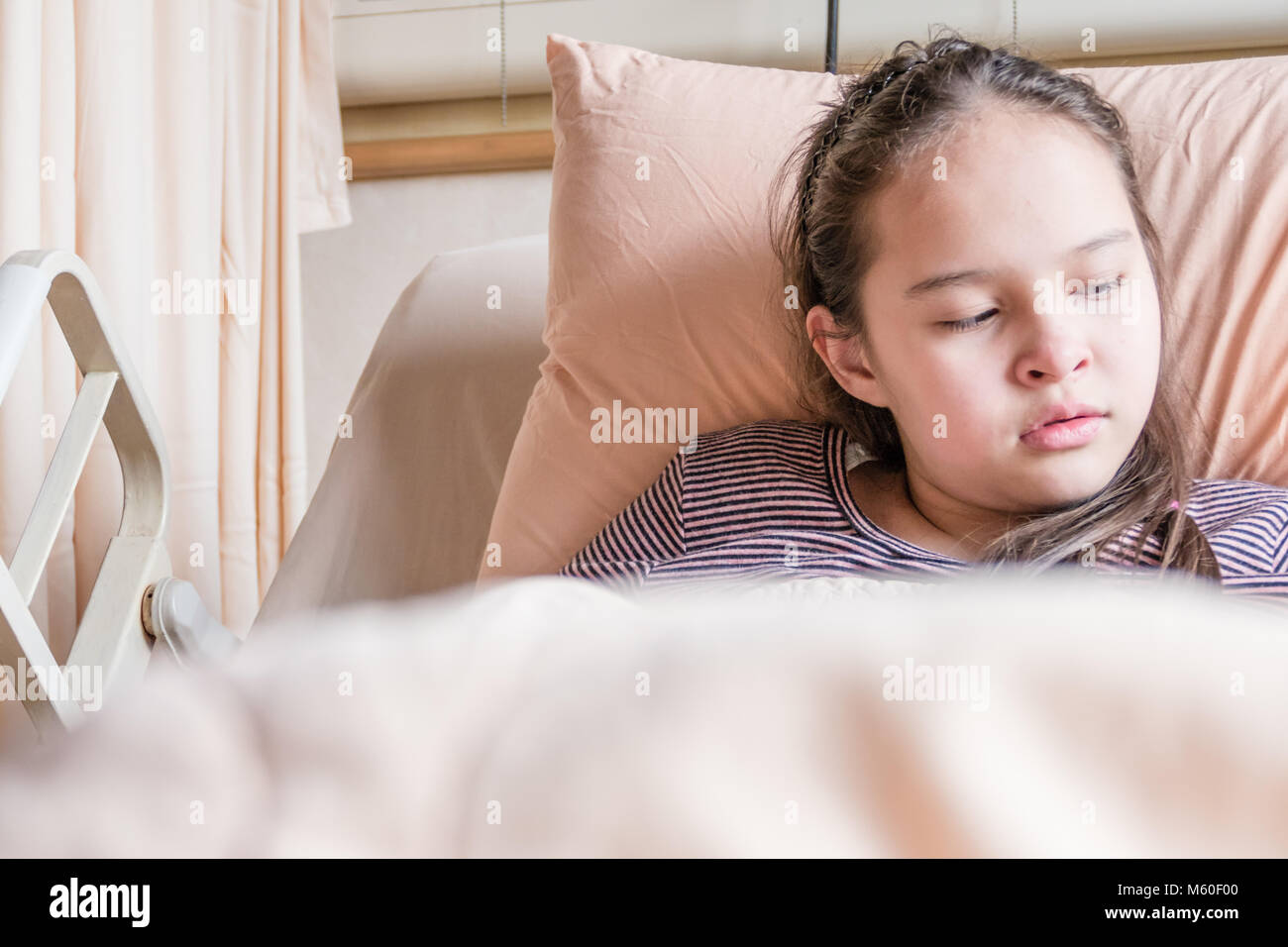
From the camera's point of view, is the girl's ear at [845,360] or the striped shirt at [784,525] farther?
the girl's ear at [845,360]

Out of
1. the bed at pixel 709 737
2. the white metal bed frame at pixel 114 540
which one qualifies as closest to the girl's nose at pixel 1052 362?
the bed at pixel 709 737

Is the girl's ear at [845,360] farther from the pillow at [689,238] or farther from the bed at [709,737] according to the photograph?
the bed at [709,737]

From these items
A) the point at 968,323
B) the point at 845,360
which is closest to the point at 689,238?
the point at 845,360

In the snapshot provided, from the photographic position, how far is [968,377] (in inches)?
27.7

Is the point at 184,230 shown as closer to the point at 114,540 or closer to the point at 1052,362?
the point at 114,540

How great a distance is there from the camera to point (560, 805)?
0.92 feet

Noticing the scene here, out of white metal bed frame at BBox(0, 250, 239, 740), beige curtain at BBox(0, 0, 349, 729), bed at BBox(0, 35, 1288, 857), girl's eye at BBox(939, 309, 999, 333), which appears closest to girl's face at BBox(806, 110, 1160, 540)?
girl's eye at BBox(939, 309, 999, 333)

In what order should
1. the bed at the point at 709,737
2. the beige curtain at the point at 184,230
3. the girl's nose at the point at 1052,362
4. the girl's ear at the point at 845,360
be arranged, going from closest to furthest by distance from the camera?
1. the bed at the point at 709,737
2. the girl's nose at the point at 1052,362
3. the girl's ear at the point at 845,360
4. the beige curtain at the point at 184,230

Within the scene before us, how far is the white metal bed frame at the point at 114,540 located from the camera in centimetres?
76

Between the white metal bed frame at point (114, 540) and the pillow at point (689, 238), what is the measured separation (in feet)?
0.87

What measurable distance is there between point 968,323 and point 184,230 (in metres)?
0.97

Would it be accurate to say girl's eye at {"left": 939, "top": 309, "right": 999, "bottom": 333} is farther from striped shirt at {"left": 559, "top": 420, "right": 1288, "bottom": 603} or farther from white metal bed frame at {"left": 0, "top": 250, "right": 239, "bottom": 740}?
white metal bed frame at {"left": 0, "top": 250, "right": 239, "bottom": 740}

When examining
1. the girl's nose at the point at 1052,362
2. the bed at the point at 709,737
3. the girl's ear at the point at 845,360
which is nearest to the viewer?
the bed at the point at 709,737
